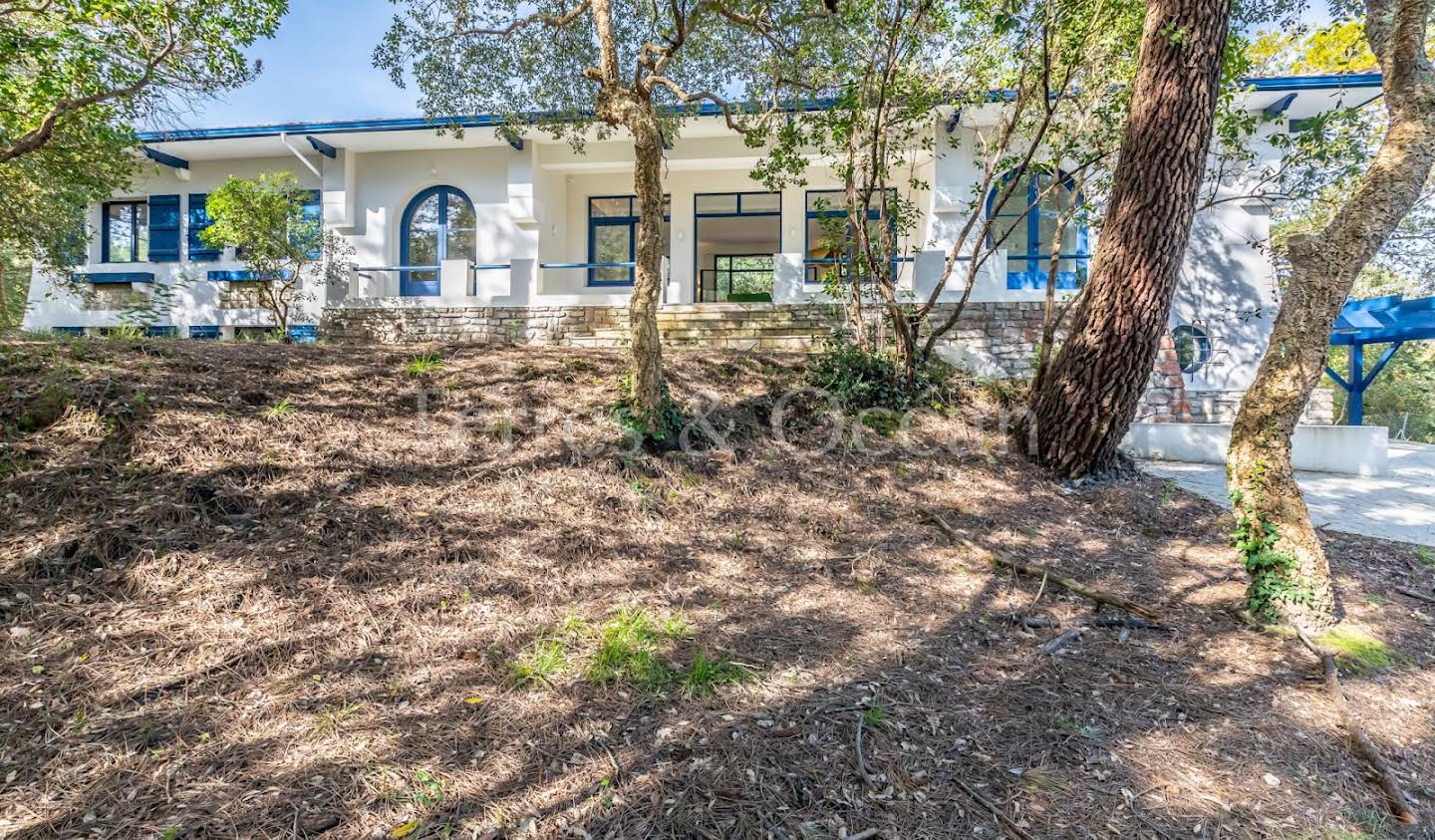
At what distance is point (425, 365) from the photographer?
6.19 m

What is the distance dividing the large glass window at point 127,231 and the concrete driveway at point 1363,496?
1914cm

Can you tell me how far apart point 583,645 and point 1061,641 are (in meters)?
2.41

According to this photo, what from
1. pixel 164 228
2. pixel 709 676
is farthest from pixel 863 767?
pixel 164 228

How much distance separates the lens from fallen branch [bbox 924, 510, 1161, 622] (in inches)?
138

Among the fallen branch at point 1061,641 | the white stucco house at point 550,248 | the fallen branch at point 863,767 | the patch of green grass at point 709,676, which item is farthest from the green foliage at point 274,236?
the fallen branch at point 1061,641

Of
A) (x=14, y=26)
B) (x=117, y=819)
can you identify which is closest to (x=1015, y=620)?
(x=117, y=819)

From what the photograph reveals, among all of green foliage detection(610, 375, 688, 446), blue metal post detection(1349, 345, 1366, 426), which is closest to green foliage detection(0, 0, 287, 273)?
green foliage detection(610, 375, 688, 446)

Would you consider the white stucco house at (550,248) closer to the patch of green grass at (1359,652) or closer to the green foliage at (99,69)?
the green foliage at (99,69)

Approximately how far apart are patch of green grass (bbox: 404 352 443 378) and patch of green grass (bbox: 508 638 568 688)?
3.93m

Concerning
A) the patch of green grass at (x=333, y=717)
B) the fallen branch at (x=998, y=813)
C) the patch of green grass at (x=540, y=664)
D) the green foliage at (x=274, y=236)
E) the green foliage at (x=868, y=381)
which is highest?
the green foliage at (x=274, y=236)

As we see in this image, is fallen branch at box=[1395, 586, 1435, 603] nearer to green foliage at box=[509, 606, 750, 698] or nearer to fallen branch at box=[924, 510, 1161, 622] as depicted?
fallen branch at box=[924, 510, 1161, 622]

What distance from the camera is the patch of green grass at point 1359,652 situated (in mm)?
3062

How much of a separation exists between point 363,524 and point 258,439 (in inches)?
50.1

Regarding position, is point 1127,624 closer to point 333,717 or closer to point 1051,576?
point 1051,576
